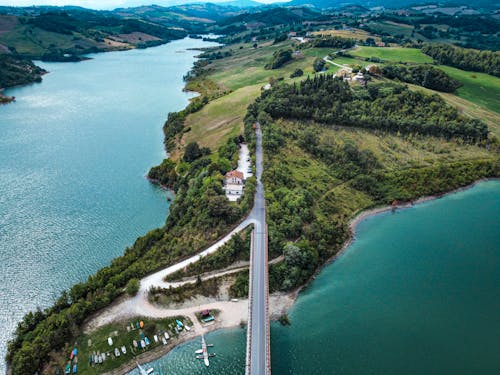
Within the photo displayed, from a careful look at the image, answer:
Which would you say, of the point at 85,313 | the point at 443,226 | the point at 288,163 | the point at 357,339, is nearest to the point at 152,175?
the point at 288,163

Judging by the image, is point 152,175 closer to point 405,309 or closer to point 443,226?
point 405,309

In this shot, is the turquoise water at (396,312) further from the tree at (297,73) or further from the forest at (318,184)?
the tree at (297,73)

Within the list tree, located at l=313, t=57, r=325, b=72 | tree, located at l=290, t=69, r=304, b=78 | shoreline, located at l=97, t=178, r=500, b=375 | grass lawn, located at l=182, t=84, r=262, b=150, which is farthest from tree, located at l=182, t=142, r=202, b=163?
tree, located at l=313, t=57, r=325, b=72

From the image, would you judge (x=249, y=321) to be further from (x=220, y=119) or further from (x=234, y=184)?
(x=220, y=119)

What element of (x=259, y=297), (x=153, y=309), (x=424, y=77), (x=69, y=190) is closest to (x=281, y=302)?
(x=259, y=297)

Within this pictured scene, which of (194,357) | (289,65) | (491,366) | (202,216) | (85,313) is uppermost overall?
(289,65)

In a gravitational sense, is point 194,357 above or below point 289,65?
below

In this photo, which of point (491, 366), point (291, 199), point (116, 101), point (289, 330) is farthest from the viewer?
point (116, 101)

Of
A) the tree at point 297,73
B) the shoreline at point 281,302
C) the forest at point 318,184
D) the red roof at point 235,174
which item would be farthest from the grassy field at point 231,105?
the shoreline at point 281,302
